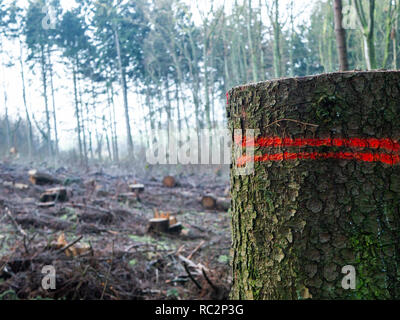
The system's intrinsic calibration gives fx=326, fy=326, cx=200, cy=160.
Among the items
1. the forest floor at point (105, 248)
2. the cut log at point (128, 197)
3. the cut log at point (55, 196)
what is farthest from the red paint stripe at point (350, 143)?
the cut log at point (128, 197)

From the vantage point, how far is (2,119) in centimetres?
1684

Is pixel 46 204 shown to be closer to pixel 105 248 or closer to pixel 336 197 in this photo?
pixel 105 248

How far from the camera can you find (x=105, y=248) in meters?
3.73

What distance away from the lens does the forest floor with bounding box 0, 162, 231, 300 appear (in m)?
2.73

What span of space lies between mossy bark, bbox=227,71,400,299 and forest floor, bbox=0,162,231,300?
6.04ft

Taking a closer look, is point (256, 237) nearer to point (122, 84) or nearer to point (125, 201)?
point (125, 201)

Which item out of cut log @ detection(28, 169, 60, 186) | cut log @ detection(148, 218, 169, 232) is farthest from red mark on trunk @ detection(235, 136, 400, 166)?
cut log @ detection(28, 169, 60, 186)

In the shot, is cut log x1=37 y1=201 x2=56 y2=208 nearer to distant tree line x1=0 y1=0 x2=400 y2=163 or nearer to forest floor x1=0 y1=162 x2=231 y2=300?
forest floor x1=0 y1=162 x2=231 y2=300

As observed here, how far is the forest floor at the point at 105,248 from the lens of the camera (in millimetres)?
2730

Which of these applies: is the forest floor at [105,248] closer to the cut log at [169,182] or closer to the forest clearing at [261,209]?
the forest clearing at [261,209]

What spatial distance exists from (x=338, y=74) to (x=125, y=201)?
5.91m

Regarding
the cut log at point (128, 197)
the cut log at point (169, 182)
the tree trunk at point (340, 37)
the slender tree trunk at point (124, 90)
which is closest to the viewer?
the tree trunk at point (340, 37)

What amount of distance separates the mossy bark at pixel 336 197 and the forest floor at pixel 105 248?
6.04 ft

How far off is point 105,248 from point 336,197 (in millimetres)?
3185
